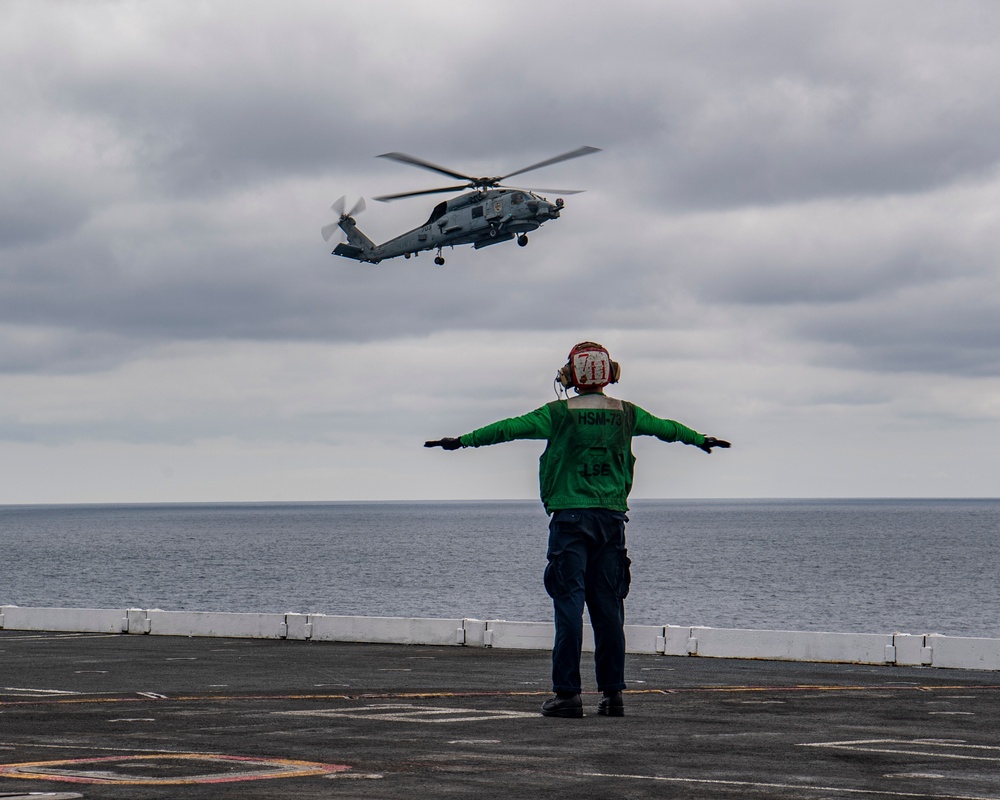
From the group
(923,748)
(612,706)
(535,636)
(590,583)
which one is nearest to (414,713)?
(612,706)

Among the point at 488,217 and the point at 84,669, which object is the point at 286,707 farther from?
the point at 488,217

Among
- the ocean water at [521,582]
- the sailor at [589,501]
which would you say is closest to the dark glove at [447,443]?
the sailor at [589,501]

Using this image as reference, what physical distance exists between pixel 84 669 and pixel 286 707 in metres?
5.48

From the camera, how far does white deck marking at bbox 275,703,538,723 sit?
31.3ft

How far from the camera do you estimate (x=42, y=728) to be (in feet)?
29.4

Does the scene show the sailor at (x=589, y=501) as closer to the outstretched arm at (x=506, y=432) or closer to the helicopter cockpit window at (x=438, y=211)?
the outstretched arm at (x=506, y=432)

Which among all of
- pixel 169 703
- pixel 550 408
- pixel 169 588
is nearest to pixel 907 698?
pixel 550 408

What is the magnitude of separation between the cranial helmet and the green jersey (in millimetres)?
114

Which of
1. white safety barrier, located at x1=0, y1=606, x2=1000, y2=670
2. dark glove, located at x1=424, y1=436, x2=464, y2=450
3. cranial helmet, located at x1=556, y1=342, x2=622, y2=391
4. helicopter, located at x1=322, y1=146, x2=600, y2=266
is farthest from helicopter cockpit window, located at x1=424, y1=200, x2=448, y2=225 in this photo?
dark glove, located at x1=424, y1=436, x2=464, y2=450

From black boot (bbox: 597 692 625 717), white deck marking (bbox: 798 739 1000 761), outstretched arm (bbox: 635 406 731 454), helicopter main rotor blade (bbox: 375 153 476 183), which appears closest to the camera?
white deck marking (bbox: 798 739 1000 761)

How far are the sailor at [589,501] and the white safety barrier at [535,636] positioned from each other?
792cm

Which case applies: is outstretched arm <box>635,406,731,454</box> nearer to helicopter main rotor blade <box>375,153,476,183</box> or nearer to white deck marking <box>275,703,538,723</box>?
white deck marking <box>275,703,538,723</box>

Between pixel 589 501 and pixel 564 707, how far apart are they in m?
1.47

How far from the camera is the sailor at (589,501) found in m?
10.2
